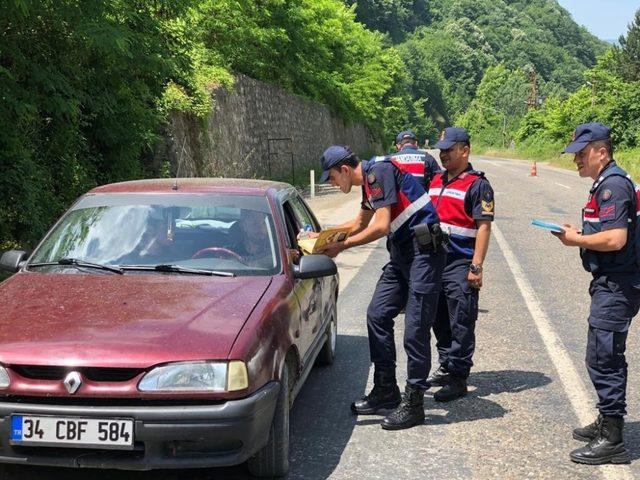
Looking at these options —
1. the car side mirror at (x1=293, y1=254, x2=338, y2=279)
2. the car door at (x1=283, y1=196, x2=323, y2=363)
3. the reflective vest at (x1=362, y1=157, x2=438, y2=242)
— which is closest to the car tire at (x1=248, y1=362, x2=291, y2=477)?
the car door at (x1=283, y1=196, x2=323, y2=363)

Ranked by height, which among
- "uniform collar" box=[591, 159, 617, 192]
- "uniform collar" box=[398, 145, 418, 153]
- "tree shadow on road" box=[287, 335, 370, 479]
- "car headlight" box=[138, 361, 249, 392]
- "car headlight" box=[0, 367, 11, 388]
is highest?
"uniform collar" box=[591, 159, 617, 192]

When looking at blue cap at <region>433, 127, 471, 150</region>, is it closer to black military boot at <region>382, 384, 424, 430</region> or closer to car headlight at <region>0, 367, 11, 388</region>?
black military boot at <region>382, 384, 424, 430</region>

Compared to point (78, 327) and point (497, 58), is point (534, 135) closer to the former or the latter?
point (78, 327)

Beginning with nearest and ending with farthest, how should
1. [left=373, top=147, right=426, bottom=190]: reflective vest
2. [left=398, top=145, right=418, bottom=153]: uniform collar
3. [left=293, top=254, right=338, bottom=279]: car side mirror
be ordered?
1. [left=293, top=254, right=338, bottom=279]: car side mirror
2. [left=373, top=147, right=426, bottom=190]: reflective vest
3. [left=398, top=145, right=418, bottom=153]: uniform collar

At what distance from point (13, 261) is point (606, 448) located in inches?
142

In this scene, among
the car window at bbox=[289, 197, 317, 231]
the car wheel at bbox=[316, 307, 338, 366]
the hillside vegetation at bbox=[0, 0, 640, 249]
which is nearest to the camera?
the car window at bbox=[289, 197, 317, 231]

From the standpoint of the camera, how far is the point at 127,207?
474 cm

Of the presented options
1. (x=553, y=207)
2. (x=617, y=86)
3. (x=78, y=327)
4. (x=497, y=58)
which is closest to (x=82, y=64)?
(x=78, y=327)

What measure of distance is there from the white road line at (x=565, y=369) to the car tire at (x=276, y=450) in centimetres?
169

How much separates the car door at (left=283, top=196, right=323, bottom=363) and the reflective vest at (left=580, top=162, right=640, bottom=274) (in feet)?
5.45

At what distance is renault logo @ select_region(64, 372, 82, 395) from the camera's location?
3111mm

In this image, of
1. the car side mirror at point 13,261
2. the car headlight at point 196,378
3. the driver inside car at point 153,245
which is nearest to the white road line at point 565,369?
the car headlight at point 196,378

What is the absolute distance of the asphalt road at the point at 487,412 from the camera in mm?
3861

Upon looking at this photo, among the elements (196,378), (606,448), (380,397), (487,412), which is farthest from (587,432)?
(196,378)
